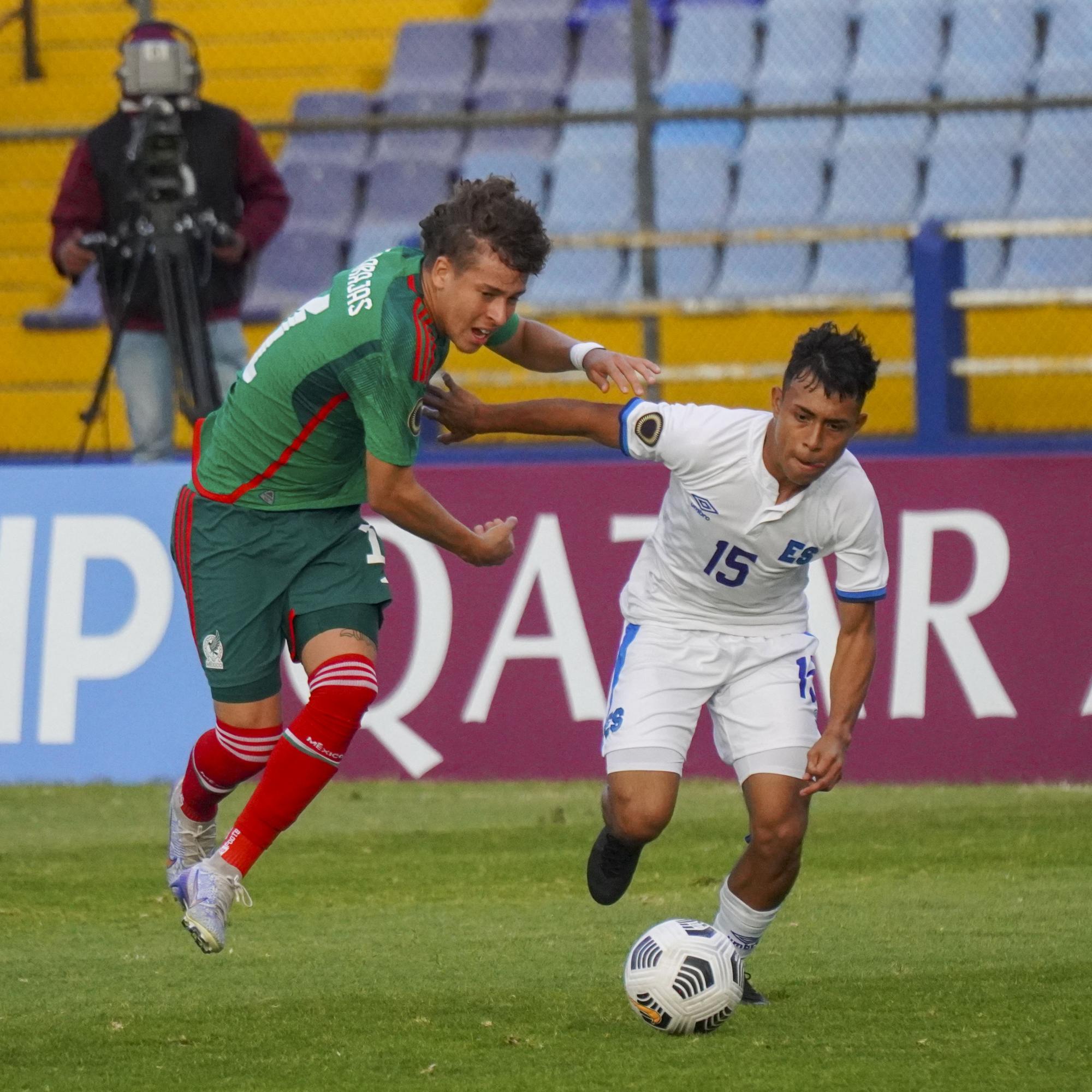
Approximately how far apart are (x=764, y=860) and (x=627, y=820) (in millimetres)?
370

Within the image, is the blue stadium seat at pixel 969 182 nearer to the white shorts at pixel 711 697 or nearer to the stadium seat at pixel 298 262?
the stadium seat at pixel 298 262

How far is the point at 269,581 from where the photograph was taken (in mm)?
5629

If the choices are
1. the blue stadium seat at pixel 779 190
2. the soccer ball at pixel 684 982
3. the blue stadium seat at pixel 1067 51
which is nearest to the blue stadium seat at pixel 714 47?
the blue stadium seat at pixel 779 190

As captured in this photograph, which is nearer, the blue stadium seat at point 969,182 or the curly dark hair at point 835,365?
the curly dark hair at point 835,365

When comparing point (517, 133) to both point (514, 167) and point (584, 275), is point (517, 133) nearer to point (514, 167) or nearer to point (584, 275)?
A: point (514, 167)

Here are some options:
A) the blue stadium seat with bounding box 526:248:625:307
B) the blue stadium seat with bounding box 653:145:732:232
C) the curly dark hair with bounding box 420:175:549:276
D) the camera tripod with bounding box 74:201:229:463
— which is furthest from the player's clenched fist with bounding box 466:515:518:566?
the blue stadium seat with bounding box 653:145:732:232

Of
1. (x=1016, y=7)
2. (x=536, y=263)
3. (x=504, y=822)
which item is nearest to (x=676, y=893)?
(x=504, y=822)

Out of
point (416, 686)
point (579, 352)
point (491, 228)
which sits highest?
point (491, 228)

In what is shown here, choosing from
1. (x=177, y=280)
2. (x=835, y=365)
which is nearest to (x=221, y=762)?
(x=835, y=365)

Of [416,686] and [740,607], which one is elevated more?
[740,607]

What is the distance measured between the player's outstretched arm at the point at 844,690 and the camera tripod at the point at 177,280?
15.8 feet

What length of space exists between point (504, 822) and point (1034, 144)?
6981mm

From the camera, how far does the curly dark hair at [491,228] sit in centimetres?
514

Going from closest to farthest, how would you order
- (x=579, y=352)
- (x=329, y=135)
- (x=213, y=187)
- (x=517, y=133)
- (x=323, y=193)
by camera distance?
1. (x=579, y=352)
2. (x=213, y=187)
3. (x=323, y=193)
4. (x=517, y=133)
5. (x=329, y=135)
